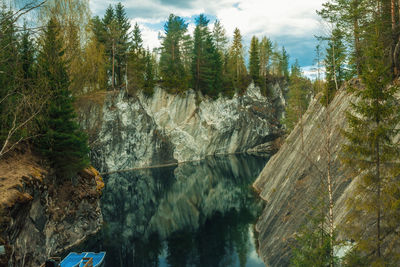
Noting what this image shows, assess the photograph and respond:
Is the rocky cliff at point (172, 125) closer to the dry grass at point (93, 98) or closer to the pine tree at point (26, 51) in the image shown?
the dry grass at point (93, 98)

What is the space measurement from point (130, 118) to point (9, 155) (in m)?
35.0

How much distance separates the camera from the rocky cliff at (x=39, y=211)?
1406 centimetres

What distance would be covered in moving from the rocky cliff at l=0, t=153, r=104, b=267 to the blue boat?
1527 millimetres

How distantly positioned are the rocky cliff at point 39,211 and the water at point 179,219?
1.74 metres

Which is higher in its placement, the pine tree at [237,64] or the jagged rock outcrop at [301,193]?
the pine tree at [237,64]

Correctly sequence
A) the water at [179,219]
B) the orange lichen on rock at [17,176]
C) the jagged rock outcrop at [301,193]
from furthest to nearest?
1. the water at [179,219]
2. the jagged rock outcrop at [301,193]
3. the orange lichen on rock at [17,176]

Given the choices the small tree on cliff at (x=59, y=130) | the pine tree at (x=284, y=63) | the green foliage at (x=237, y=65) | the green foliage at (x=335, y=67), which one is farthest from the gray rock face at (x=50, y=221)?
the pine tree at (x=284, y=63)

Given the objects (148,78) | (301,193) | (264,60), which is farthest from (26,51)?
(264,60)

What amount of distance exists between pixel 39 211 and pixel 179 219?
13467 mm

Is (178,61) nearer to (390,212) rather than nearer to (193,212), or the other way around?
(193,212)

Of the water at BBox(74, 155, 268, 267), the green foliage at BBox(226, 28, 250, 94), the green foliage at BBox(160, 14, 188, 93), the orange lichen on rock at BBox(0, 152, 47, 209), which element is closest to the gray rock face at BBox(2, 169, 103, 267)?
the orange lichen on rock at BBox(0, 152, 47, 209)

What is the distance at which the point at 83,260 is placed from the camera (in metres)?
16.7

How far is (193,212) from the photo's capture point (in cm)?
2973

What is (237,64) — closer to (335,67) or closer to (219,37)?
(219,37)
